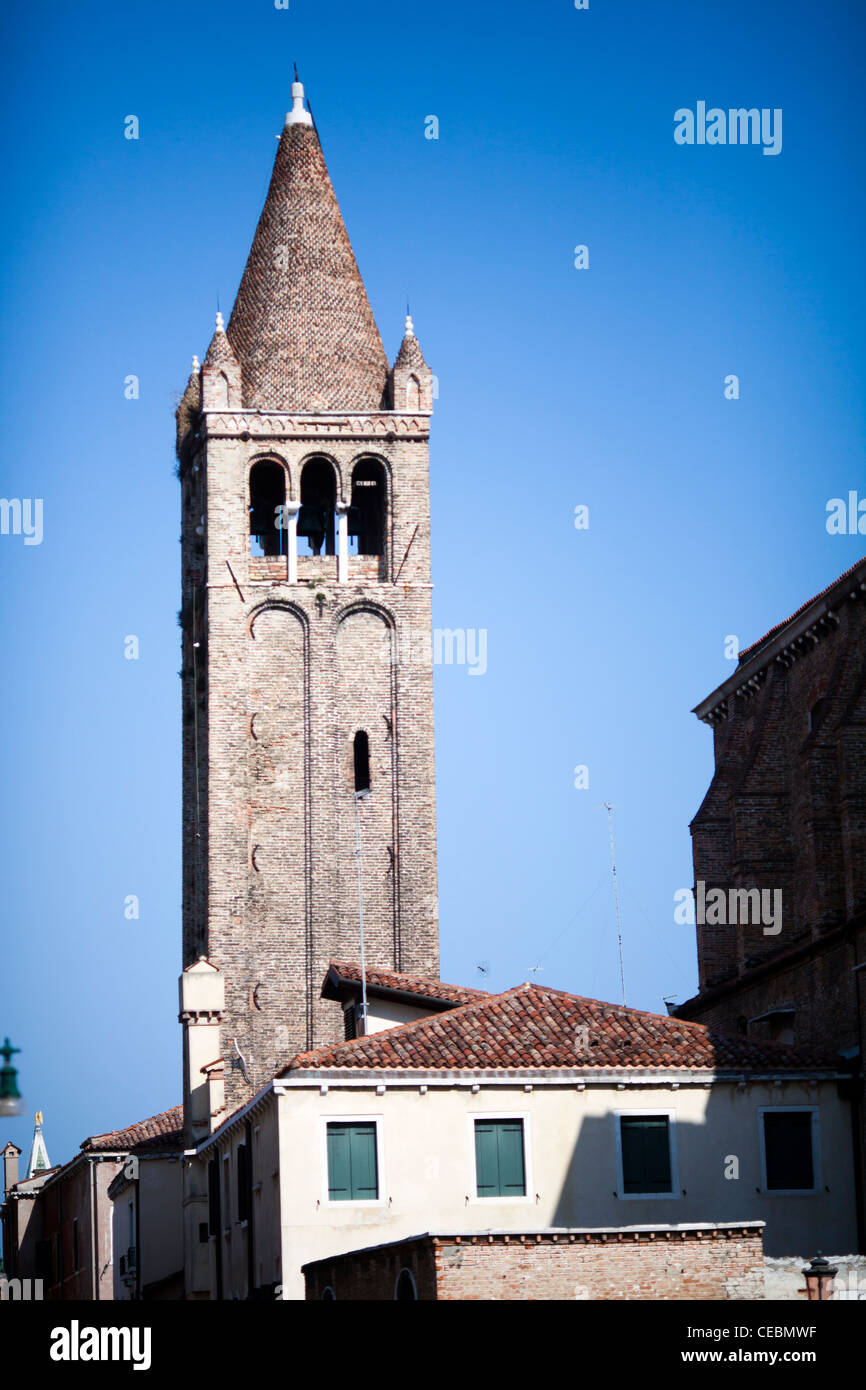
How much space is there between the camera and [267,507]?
193 feet

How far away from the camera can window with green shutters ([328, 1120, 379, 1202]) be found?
33.0m

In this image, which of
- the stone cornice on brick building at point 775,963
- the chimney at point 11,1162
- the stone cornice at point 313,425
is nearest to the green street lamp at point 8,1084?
the stone cornice on brick building at point 775,963

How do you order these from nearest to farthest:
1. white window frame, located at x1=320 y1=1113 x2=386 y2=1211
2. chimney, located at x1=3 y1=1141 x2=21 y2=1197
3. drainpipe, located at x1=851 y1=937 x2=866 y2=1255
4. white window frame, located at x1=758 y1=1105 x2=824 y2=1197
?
white window frame, located at x1=320 y1=1113 x2=386 y2=1211 < drainpipe, located at x1=851 y1=937 x2=866 y2=1255 < white window frame, located at x1=758 y1=1105 x2=824 y2=1197 < chimney, located at x1=3 y1=1141 x2=21 y2=1197

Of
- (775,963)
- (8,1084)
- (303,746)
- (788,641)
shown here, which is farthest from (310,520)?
(8,1084)

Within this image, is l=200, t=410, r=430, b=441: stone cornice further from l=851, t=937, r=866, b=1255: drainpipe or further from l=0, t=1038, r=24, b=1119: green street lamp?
l=0, t=1038, r=24, b=1119: green street lamp

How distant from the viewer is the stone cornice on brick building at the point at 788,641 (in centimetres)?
4278

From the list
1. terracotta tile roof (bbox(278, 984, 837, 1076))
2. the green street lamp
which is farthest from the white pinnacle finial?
the green street lamp

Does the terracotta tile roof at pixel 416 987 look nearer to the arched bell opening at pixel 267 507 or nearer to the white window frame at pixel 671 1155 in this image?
the white window frame at pixel 671 1155

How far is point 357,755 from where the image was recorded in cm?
5603

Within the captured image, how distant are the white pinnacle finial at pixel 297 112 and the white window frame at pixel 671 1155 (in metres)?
34.2

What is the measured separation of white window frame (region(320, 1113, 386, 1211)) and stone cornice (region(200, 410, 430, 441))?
86.0ft
